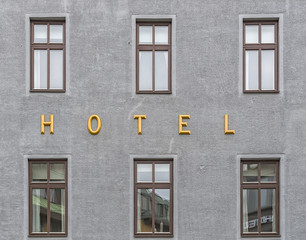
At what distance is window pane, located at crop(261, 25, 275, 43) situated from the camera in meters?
11.3

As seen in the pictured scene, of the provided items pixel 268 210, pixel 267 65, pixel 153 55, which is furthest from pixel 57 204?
pixel 267 65

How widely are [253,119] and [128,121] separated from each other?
300 centimetres

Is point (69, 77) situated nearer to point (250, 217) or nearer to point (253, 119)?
point (253, 119)

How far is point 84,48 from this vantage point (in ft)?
36.4

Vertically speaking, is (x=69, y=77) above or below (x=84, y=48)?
below

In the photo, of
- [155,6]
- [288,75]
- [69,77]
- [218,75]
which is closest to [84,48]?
[69,77]

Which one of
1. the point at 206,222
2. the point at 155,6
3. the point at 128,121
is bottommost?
the point at 206,222

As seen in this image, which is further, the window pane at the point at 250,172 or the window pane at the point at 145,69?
the window pane at the point at 145,69

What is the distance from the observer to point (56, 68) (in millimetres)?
11367

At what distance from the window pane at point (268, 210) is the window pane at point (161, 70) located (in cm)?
356

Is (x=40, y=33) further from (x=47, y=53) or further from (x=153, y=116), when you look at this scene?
(x=153, y=116)

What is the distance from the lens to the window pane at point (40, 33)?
11.3 m

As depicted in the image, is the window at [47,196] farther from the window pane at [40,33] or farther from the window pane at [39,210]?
the window pane at [40,33]

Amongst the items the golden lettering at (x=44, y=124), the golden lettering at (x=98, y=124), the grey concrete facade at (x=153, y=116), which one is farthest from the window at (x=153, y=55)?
the golden lettering at (x=44, y=124)
